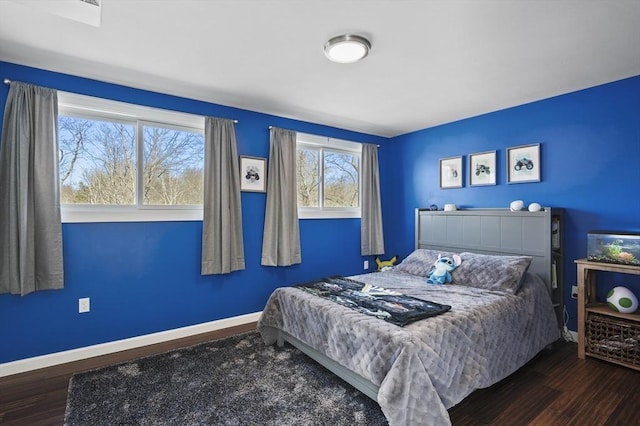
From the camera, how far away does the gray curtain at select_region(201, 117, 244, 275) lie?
3.30 metres

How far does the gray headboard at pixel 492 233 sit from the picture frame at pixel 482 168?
1.37 ft

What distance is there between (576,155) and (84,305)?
484cm

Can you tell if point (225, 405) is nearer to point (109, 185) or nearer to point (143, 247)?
point (143, 247)

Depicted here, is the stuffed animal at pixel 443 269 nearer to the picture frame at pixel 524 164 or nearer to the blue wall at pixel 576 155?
the blue wall at pixel 576 155

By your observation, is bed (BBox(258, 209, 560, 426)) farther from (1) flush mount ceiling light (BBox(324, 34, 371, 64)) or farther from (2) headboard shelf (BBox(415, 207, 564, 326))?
(1) flush mount ceiling light (BBox(324, 34, 371, 64))

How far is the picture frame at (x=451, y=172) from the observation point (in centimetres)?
411

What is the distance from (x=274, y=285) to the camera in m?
3.89

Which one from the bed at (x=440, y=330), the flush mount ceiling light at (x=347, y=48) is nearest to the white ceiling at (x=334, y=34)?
the flush mount ceiling light at (x=347, y=48)

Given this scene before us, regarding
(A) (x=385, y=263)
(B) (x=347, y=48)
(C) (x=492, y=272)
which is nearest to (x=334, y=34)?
(B) (x=347, y=48)

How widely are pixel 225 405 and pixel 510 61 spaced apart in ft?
11.0

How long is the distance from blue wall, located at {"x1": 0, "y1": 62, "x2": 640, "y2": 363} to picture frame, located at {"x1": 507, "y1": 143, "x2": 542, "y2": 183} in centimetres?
7

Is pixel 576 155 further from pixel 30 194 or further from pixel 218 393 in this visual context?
pixel 30 194

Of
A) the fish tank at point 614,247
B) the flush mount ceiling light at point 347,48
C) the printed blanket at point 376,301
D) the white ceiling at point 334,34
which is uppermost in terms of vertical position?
the white ceiling at point 334,34

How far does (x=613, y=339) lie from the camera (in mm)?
2588
